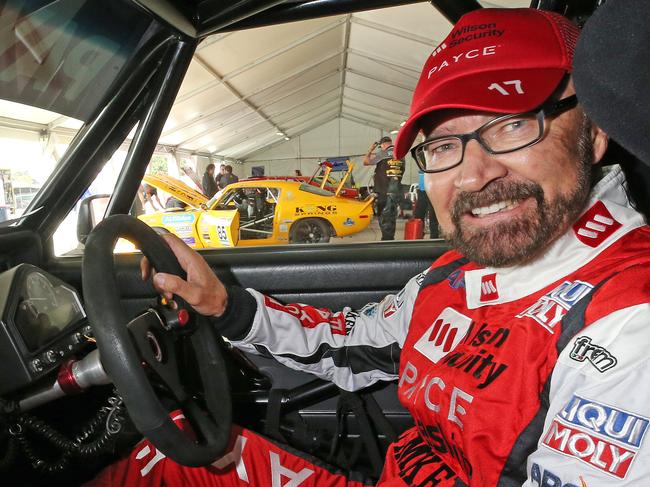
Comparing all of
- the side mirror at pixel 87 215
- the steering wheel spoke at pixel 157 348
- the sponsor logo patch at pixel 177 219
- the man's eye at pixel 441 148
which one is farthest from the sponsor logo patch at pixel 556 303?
the sponsor logo patch at pixel 177 219

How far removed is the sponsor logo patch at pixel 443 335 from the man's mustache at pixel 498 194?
0.22m

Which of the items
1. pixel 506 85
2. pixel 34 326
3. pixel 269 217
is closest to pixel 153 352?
pixel 34 326

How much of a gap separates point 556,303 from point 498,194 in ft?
0.69

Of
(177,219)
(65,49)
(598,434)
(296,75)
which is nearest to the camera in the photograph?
(598,434)

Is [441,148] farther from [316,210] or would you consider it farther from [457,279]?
[316,210]

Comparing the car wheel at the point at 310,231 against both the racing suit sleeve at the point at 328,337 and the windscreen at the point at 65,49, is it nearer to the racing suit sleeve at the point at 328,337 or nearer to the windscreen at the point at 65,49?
the windscreen at the point at 65,49

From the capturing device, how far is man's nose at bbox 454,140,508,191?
79cm

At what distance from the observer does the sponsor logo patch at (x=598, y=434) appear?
19.5 inches

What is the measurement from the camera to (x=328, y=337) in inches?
47.9

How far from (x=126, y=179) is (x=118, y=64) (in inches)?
15.1

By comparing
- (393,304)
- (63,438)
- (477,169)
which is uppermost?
(477,169)

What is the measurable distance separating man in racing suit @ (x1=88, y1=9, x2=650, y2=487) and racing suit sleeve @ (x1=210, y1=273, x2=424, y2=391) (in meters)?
0.09

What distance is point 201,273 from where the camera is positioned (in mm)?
1043

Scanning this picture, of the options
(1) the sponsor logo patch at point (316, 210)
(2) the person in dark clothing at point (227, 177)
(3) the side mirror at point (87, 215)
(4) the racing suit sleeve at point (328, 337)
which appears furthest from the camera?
(2) the person in dark clothing at point (227, 177)
